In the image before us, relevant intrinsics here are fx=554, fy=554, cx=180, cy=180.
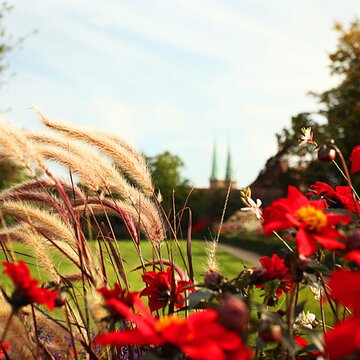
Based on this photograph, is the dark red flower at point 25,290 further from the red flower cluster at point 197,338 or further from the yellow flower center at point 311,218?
the yellow flower center at point 311,218

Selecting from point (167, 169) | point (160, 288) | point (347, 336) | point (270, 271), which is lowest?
point (167, 169)

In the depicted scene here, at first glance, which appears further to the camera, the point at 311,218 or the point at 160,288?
the point at 160,288

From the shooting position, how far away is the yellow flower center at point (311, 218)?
3.25 feet

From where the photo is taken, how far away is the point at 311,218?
1.00 metres

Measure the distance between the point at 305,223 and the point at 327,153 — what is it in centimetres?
31

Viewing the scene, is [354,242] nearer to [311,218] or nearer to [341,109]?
[311,218]

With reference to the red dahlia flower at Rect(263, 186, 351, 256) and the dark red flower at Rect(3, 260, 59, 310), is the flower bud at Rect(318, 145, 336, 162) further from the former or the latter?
the dark red flower at Rect(3, 260, 59, 310)

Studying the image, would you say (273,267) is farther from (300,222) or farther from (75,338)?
(75,338)

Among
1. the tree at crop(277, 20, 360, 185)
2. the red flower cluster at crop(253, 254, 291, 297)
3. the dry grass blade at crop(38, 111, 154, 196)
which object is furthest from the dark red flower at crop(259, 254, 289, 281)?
the tree at crop(277, 20, 360, 185)

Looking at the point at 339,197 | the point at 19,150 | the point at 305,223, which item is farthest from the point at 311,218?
the point at 19,150

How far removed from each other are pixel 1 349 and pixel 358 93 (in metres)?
18.8

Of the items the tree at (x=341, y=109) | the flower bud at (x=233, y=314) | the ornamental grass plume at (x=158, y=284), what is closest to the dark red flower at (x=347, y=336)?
the ornamental grass plume at (x=158, y=284)

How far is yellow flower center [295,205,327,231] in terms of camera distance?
0.99 meters

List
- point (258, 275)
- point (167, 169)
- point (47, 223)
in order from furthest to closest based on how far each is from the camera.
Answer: point (167, 169) < point (47, 223) < point (258, 275)
